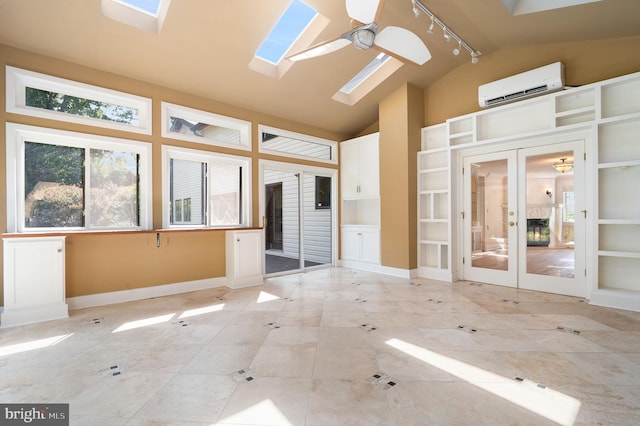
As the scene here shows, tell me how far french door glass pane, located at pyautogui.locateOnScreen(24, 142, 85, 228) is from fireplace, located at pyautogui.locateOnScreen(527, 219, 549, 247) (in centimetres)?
626

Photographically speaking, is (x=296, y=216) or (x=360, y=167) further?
(x=360, y=167)

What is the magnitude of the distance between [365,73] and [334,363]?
15.8 feet

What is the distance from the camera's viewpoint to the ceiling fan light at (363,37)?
274cm

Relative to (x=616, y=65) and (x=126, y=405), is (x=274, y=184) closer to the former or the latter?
(x=126, y=405)

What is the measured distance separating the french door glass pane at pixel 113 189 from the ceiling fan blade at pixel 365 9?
3.44m

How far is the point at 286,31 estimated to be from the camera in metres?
4.01

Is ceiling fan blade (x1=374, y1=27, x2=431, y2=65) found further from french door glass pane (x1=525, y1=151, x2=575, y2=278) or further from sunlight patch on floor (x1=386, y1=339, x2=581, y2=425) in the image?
sunlight patch on floor (x1=386, y1=339, x2=581, y2=425)

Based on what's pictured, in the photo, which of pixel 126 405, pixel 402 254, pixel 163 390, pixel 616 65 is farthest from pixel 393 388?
pixel 616 65

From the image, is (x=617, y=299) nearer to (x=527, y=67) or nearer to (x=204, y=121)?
(x=527, y=67)

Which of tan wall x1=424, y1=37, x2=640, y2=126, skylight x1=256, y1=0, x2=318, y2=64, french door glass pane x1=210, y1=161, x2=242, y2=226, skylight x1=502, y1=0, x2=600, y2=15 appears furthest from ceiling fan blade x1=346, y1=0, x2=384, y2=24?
french door glass pane x1=210, y1=161, x2=242, y2=226

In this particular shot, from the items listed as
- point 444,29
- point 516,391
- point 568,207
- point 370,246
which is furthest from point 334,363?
point 444,29

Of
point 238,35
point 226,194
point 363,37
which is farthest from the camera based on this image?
point 226,194

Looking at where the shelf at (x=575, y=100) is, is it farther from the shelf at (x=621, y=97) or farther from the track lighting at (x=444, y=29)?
the track lighting at (x=444, y=29)

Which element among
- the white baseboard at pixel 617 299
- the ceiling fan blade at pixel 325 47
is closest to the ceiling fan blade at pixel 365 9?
the ceiling fan blade at pixel 325 47
